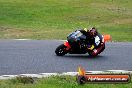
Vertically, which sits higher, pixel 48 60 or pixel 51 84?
pixel 51 84

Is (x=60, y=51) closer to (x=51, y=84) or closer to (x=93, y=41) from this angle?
(x=93, y=41)

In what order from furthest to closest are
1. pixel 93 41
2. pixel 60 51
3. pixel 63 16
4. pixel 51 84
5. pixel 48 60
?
1. pixel 63 16
2. pixel 93 41
3. pixel 60 51
4. pixel 48 60
5. pixel 51 84

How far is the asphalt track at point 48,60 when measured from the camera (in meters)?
12.3

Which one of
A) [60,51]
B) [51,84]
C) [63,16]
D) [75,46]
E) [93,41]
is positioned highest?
[51,84]

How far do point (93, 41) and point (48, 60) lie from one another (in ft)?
5.76

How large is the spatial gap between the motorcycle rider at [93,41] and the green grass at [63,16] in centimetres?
745

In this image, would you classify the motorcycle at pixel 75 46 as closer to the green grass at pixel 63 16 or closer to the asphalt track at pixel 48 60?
the asphalt track at pixel 48 60

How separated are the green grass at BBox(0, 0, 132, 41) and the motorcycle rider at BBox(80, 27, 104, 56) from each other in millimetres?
7445

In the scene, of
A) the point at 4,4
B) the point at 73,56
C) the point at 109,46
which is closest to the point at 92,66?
the point at 73,56

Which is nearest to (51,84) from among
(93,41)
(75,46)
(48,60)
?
(48,60)

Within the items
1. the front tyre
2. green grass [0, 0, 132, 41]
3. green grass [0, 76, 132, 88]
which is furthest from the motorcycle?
green grass [0, 0, 132, 41]

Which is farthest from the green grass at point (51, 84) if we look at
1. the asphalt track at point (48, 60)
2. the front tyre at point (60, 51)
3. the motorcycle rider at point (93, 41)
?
the motorcycle rider at point (93, 41)

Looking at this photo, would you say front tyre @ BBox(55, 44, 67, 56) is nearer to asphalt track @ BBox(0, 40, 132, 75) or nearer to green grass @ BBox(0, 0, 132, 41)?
asphalt track @ BBox(0, 40, 132, 75)

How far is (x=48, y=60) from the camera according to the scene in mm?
13641
